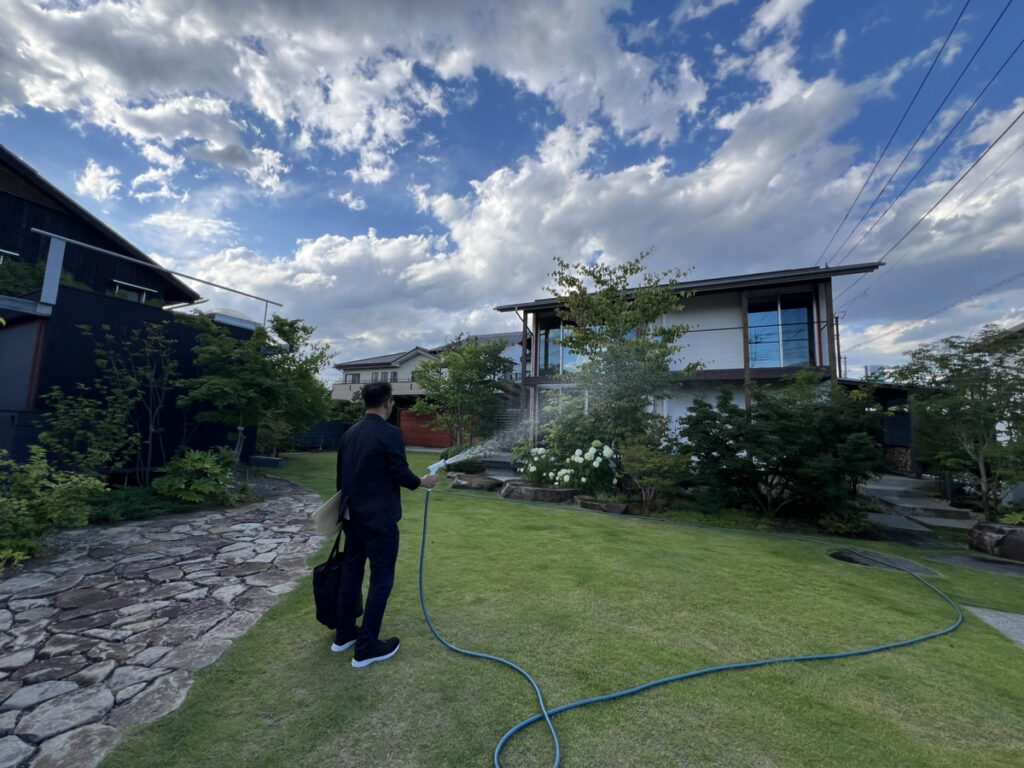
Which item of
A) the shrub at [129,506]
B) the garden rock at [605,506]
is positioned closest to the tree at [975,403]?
the garden rock at [605,506]

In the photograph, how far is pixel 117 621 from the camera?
2857 millimetres

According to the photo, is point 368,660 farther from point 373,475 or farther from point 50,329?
point 50,329

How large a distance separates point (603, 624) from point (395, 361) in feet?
94.1

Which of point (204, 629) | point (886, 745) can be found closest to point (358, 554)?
point (204, 629)

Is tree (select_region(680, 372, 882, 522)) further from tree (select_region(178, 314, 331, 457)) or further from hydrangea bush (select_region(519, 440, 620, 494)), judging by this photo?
tree (select_region(178, 314, 331, 457))

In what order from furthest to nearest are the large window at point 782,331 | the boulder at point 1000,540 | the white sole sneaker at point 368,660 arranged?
the large window at point 782,331
the boulder at point 1000,540
the white sole sneaker at point 368,660

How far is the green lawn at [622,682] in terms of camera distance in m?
1.76

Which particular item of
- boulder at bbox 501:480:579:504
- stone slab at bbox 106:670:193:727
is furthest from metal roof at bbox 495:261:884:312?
stone slab at bbox 106:670:193:727

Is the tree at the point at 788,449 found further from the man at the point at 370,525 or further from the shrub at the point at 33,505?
the shrub at the point at 33,505

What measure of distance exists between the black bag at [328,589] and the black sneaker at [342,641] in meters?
0.07

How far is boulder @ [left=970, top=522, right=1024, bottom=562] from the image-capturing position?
5242 mm

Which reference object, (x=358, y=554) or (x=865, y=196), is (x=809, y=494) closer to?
(x=358, y=554)

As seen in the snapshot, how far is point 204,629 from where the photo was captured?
2.78 m

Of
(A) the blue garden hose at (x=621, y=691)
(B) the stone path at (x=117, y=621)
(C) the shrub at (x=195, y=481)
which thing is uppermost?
(C) the shrub at (x=195, y=481)
